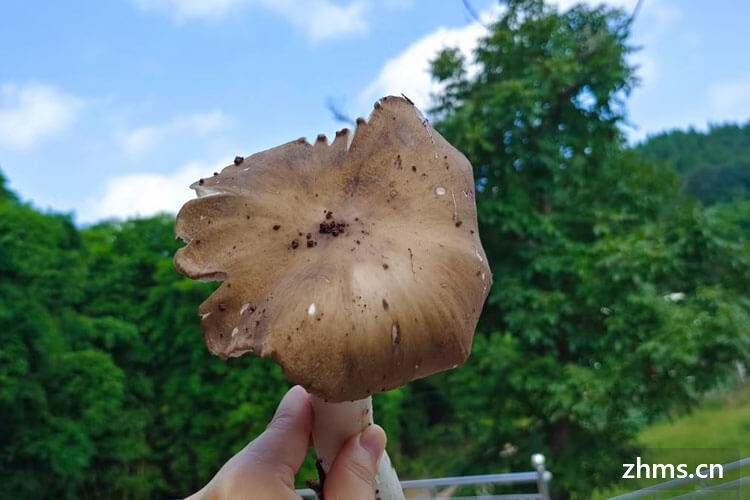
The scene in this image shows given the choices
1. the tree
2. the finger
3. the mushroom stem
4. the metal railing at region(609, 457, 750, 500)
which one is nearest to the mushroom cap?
the mushroom stem

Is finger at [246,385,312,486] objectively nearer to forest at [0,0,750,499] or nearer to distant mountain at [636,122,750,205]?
forest at [0,0,750,499]

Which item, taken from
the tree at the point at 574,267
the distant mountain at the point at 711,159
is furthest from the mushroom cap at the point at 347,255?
the distant mountain at the point at 711,159

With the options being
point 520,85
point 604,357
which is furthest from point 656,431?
point 520,85

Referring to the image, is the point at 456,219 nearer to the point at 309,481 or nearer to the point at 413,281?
the point at 413,281

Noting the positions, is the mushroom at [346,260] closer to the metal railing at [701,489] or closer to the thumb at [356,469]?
the thumb at [356,469]

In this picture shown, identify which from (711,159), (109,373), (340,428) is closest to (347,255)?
(340,428)

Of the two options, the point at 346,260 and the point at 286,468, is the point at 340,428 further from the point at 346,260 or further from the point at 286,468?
the point at 346,260
